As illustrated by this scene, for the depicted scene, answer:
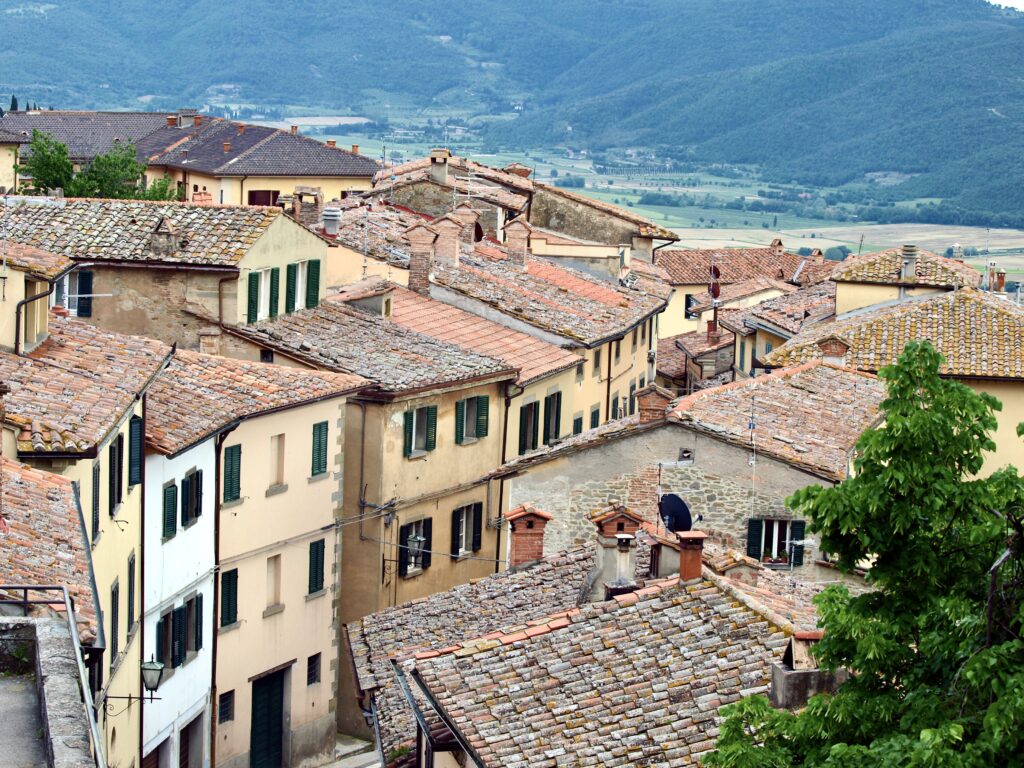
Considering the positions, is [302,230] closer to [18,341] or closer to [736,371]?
[18,341]

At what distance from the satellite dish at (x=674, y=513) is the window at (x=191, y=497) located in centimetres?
771

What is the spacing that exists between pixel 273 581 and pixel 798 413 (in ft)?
33.7

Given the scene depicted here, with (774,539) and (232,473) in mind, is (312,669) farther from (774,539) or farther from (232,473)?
(774,539)

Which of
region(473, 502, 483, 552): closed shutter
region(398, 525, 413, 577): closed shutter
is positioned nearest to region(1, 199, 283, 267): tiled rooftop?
region(398, 525, 413, 577): closed shutter

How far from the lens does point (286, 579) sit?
134 ft

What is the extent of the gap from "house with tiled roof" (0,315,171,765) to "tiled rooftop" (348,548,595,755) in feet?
11.3

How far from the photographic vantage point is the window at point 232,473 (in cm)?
3784

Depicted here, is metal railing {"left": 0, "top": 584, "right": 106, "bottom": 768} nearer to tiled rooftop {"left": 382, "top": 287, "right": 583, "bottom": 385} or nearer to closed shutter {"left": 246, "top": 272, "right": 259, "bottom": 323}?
closed shutter {"left": 246, "top": 272, "right": 259, "bottom": 323}

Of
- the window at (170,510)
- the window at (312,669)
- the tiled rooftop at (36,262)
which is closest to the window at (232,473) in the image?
the window at (170,510)

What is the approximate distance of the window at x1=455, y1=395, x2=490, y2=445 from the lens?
46250 mm

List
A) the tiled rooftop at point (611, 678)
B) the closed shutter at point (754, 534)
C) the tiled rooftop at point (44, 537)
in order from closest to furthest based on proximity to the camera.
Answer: the tiled rooftop at point (44, 537)
the tiled rooftop at point (611, 678)
the closed shutter at point (754, 534)

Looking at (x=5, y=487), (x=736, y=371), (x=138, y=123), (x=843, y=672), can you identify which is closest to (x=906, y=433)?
(x=843, y=672)

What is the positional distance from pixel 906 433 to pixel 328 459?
85.8ft

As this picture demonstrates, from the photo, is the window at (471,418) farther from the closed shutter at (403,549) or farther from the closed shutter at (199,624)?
the closed shutter at (199,624)
